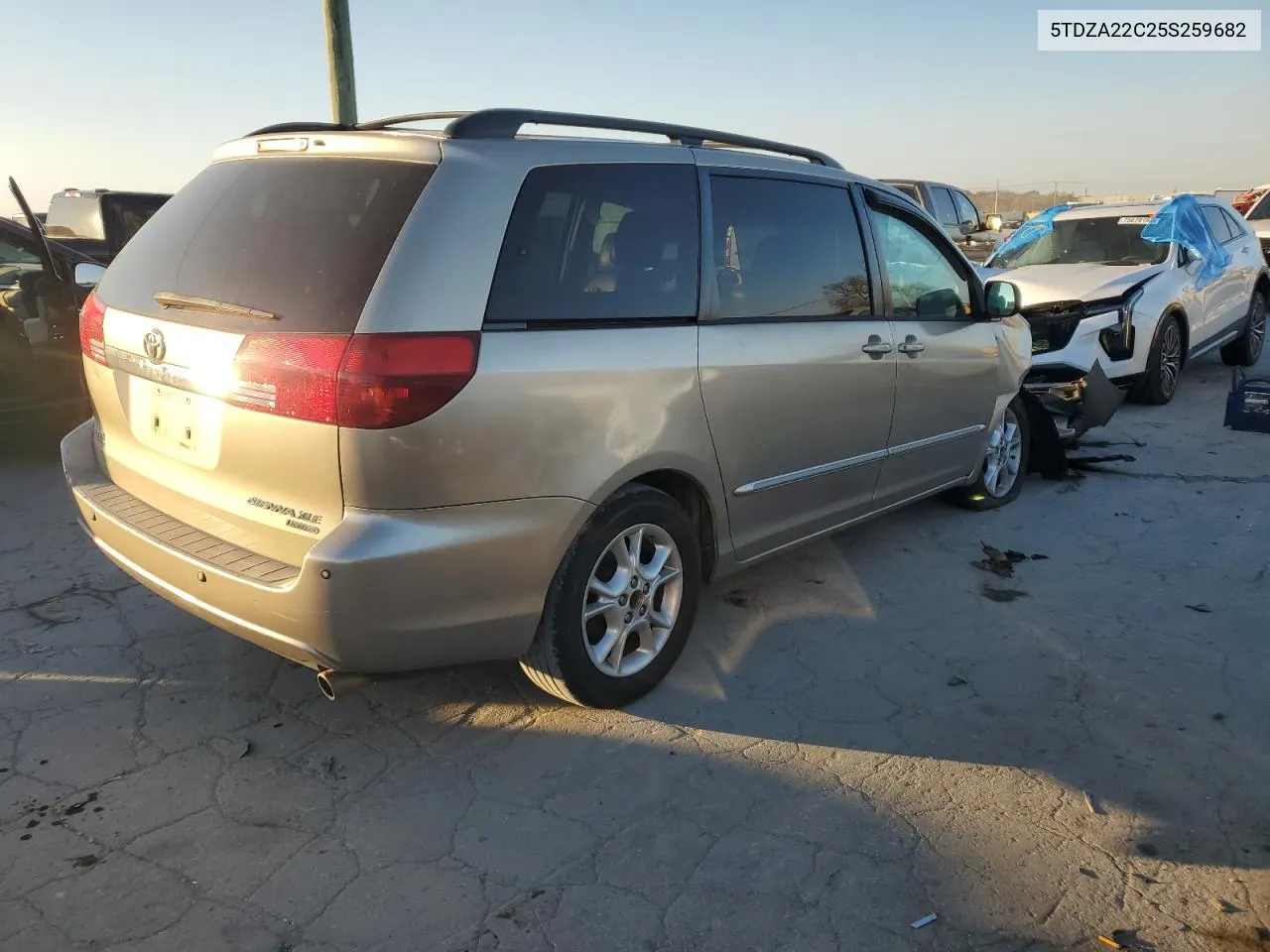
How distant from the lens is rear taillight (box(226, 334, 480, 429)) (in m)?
2.42

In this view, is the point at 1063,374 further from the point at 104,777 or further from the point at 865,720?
the point at 104,777

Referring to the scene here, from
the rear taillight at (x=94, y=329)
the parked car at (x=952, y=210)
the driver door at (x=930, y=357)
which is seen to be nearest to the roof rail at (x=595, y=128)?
the driver door at (x=930, y=357)

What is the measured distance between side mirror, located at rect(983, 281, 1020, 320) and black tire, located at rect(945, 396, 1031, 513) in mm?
645

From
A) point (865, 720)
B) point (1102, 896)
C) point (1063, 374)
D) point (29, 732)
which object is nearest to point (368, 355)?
point (29, 732)

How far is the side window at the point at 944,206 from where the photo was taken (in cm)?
1605

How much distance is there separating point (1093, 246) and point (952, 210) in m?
8.36

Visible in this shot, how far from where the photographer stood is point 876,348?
13.4ft

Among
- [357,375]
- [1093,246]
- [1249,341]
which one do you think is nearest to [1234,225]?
[1249,341]

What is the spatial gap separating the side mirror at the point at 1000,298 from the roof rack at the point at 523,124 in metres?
1.58

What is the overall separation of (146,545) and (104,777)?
693 mm

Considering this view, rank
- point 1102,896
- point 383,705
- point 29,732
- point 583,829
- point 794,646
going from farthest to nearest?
1. point 794,646
2. point 383,705
3. point 29,732
4. point 583,829
5. point 1102,896

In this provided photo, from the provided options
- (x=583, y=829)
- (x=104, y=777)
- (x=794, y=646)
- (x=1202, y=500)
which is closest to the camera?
(x=583, y=829)

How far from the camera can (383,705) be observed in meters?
3.27

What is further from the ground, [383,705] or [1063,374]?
[1063,374]
